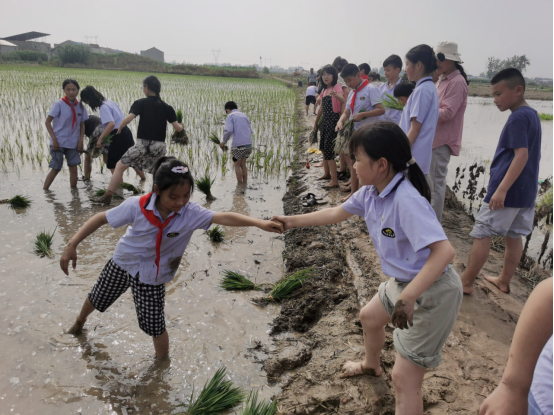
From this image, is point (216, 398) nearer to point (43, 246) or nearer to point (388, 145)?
point (388, 145)

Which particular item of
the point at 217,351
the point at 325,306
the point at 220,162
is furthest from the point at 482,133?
the point at 217,351

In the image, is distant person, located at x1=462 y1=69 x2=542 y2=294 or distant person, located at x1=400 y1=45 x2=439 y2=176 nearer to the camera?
distant person, located at x1=462 y1=69 x2=542 y2=294

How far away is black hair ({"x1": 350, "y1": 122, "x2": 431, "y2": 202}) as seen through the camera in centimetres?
164

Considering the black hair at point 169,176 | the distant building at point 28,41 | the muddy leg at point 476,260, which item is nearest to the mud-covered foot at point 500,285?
the muddy leg at point 476,260

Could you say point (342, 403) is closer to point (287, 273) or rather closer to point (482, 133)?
point (287, 273)

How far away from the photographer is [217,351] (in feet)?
8.75

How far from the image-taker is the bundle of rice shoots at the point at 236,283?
11.1 ft

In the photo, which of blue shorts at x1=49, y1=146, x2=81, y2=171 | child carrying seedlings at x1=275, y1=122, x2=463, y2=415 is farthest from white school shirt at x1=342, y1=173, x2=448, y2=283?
blue shorts at x1=49, y1=146, x2=81, y2=171

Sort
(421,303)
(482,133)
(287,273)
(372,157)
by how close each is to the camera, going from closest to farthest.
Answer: (421,303) → (372,157) → (287,273) → (482,133)

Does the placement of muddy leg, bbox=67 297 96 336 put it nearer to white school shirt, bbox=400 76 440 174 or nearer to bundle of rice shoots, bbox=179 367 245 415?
bundle of rice shoots, bbox=179 367 245 415

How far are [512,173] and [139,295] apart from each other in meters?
2.47

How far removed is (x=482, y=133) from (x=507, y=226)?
31.9 feet

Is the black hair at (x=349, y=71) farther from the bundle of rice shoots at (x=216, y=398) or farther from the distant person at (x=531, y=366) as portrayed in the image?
the distant person at (x=531, y=366)

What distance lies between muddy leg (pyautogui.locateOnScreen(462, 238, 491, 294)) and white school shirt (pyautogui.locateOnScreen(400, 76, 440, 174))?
2.56 feet
